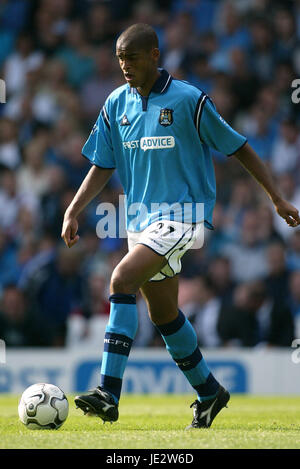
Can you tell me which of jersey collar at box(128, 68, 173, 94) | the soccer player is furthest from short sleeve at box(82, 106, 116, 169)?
jersey collar at box(128, 68, 173, 94)

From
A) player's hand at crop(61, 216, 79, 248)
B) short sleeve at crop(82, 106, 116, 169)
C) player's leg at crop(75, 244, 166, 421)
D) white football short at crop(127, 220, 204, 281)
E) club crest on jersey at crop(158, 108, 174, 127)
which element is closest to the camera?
player's leg at crop(75, 244, 166, 421)

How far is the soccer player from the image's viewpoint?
5051 mm

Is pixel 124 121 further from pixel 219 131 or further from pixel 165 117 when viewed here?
pixel 219 131

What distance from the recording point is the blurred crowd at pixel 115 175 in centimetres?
1053

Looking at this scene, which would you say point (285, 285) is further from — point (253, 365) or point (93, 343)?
point (93, 343)

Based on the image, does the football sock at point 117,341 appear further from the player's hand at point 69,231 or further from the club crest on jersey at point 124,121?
the club crest on jersey at point 124,121

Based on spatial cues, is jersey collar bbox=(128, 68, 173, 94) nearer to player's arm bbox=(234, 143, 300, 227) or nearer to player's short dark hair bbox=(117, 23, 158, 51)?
player's short dark hair bbox=(117, 23, 158, 51)

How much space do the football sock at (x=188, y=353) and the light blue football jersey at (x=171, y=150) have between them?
0.63 meters

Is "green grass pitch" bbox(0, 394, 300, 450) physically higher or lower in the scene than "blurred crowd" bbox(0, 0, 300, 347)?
lower

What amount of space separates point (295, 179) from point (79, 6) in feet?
15.9

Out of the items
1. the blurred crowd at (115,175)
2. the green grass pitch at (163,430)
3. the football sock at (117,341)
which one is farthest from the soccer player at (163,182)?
the blurred crowd at (115,175)

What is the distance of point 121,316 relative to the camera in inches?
197

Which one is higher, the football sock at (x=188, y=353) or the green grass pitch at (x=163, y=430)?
the football sock at (x=188, y=353)

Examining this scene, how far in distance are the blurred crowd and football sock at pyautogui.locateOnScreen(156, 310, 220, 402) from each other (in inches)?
190
